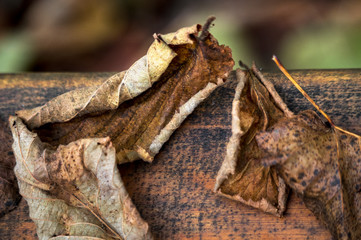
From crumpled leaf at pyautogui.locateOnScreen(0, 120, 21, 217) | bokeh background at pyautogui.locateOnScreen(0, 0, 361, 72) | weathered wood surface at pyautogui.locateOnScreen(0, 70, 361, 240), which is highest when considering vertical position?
bokeh background at pyautogui.locateOnScreen(0, 0, 361, 72)

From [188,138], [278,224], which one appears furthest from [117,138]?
[278,224]

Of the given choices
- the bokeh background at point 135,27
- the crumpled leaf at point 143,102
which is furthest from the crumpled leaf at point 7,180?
the bokeh background at point 135,27

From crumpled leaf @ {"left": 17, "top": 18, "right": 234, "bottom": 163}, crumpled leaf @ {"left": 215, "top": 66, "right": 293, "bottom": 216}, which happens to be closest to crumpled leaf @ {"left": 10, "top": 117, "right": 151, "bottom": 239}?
crumpled leaf @ {"left": 17, "top": 18, "right": 234, "bottom": 163}

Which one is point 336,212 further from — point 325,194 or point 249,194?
point 249,194

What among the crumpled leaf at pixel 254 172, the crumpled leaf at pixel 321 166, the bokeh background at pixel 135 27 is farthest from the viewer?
the bokeh background at pixel 135 27

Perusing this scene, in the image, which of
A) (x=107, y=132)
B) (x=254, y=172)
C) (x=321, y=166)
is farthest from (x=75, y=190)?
(x=321, y=166)

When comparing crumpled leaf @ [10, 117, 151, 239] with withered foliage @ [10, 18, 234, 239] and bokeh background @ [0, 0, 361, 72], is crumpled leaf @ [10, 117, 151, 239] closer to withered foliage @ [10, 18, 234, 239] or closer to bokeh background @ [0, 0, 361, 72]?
withered foliage @ [10, 18, 234, 239]

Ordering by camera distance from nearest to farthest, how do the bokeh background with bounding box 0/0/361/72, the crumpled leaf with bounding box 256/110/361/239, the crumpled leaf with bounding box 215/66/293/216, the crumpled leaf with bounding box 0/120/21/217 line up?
the crumpled leaf with bounding box 256/110/361/239 < the crumpled leaf with bounding box 215/66/293/216 < the crumpled leaf with bounding box 0/120/21/217 < the bokeh background with bounding box 0/0/361/72

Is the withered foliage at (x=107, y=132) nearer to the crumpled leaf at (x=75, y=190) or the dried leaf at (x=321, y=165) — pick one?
the crumpled leaf at (x=75, y=190)
